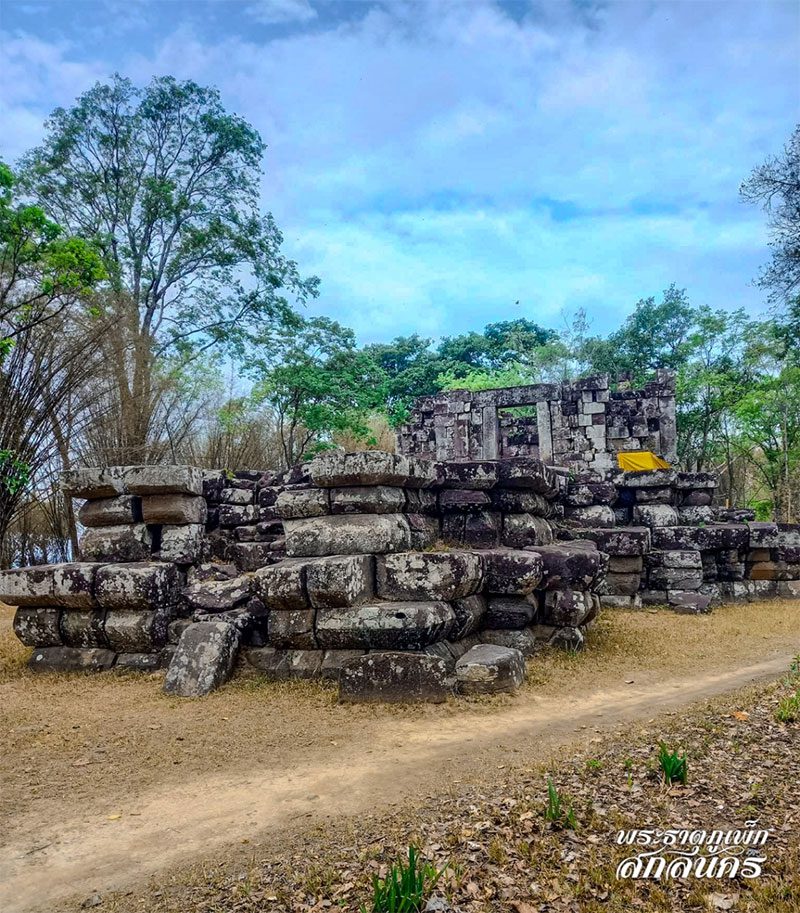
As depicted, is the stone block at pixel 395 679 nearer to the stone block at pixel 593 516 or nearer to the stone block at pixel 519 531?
the stone block at pixel 519 531

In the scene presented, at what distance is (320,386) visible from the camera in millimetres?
17594

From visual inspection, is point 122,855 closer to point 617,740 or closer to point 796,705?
point 617,740

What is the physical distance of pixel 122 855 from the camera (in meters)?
2.57

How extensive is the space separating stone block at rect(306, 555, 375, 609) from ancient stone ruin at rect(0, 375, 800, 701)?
0.04 feet

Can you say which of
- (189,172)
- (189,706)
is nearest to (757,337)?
(189,172)

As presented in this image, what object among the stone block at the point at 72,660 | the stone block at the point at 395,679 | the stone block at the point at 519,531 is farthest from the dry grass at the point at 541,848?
the stone block at the point at 72,660

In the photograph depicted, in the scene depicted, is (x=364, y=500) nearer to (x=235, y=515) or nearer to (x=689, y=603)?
(x=235, y=515)

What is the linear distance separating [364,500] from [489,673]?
1.70 m

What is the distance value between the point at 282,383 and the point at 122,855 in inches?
630

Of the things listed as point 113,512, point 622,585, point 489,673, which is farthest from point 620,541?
point 113,512

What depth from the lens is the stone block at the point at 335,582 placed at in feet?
15.6

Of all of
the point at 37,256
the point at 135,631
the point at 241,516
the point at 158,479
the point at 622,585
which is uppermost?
the point at 37,256

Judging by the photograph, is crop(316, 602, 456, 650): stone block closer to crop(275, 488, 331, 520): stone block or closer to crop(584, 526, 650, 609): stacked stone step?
crop(275, 488, 331, 520): stone block

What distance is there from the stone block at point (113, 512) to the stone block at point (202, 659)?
1.48 meters
